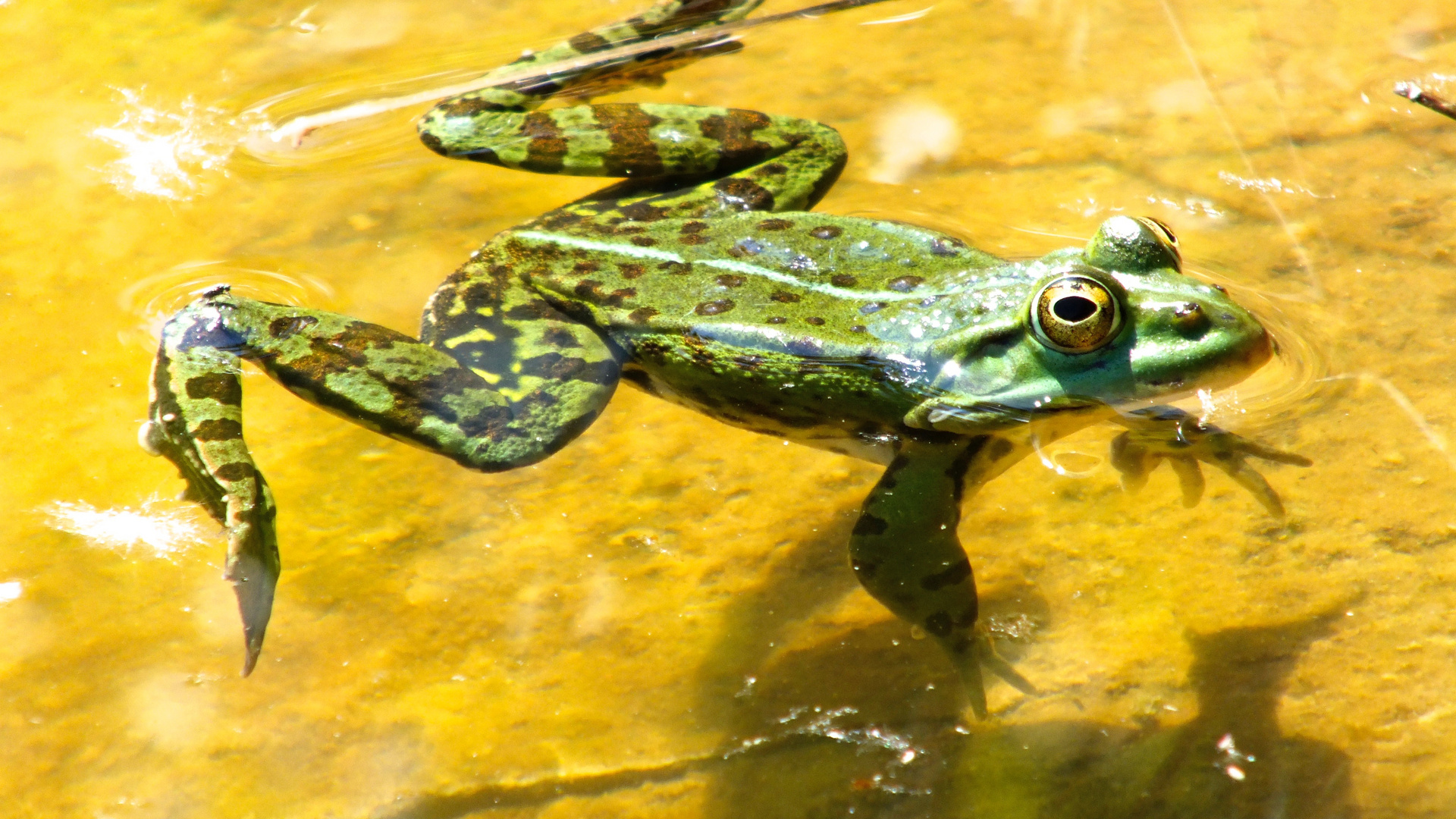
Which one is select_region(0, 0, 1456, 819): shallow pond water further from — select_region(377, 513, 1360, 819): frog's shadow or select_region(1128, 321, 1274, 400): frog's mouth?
select_region(1128, 321, 1274, 400): frog's mouth

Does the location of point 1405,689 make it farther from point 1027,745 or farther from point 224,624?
point 224,624

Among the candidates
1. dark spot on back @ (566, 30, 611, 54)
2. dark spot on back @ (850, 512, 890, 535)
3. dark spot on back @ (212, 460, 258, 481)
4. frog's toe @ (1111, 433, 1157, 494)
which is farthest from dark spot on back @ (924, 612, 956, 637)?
dark spot on back @ (566, 30, 611, 54)

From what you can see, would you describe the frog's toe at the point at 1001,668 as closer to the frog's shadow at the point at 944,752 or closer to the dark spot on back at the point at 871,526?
the frog's shadow at the point at 944,752

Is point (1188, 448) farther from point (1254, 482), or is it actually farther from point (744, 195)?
point (744, 195)

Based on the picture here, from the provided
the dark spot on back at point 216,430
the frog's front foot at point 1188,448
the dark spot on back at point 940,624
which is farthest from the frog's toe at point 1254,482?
the dark spot on back at point 216,430

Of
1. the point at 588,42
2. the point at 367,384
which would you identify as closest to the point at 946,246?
the point at 367,384

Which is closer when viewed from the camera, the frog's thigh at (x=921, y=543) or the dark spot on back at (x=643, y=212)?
the frog's thigh at (x=921, y=543)

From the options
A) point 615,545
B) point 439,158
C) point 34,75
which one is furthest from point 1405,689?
point 34,75
